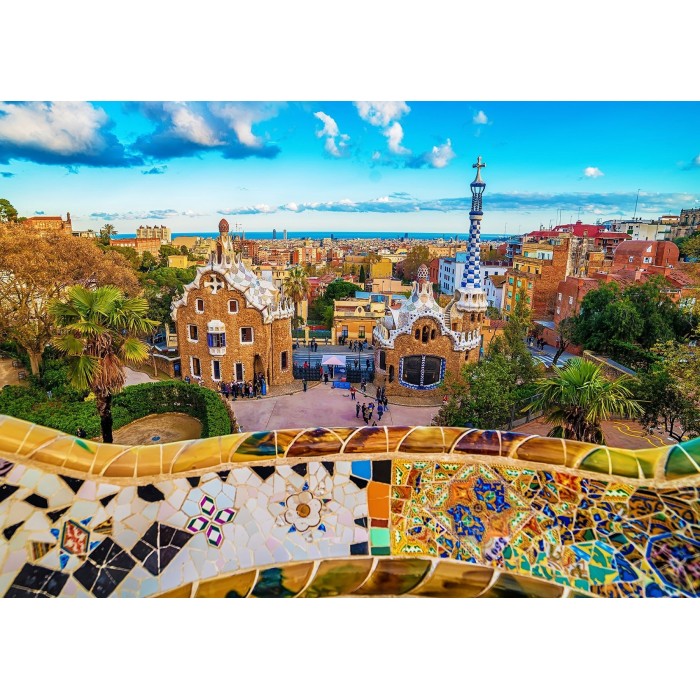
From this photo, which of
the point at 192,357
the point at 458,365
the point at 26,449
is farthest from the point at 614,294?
the point at 26,449

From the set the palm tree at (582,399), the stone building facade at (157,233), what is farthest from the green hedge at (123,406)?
the stone building facade at (157,233)

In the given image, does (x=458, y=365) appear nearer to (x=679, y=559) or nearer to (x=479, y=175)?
(x=479, y=175)

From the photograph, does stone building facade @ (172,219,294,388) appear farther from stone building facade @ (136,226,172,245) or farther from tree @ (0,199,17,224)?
stone building facade @ (136,226,172,245)

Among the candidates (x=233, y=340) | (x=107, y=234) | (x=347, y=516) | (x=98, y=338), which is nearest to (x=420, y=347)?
(x=233, y=340)

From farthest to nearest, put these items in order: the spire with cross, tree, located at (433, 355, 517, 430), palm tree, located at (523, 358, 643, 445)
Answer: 1. the spire with cross
2. tree, located at (433, 355, 517, 430)
3. palm tree, located at (523, 358, 643, 445)

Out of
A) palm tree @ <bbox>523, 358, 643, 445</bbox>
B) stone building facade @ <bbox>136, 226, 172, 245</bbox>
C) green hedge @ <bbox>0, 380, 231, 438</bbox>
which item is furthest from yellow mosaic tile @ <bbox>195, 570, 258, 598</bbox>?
stone building facade @ <bbox>136, 226, 172, 245</bbox>

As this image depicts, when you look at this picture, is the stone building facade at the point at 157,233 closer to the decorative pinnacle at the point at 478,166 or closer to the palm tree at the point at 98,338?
the decorative pinnacle at the point at 478,166

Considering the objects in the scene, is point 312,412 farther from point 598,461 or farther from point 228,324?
point 598,461
